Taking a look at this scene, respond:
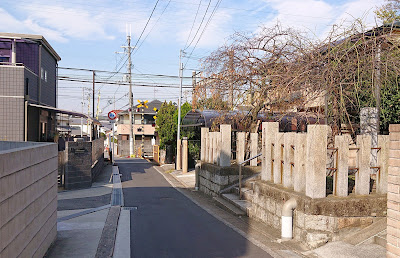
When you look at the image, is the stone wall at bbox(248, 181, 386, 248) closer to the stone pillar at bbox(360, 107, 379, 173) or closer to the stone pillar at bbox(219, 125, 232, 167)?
the stone pillar at bbox(360, 107, 379, 173)

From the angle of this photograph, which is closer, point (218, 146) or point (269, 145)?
point (269, 145)

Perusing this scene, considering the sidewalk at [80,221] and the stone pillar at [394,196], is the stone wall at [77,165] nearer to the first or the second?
the sidewalk at [80,221]

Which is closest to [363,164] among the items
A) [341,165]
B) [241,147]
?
[341,165]

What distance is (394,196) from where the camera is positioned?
516 centimetres

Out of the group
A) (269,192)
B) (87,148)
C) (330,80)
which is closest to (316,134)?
(330,80)

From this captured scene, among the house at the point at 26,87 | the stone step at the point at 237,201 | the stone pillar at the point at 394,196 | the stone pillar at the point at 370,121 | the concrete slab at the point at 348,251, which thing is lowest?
the stone step at the point at 237,201

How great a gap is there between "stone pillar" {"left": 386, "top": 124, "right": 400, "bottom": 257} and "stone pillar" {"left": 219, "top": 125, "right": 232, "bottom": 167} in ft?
29.4

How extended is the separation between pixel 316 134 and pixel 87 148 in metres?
11.5

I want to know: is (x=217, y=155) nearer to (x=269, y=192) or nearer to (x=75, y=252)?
(x=269, y=192)

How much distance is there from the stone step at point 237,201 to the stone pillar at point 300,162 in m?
2.87

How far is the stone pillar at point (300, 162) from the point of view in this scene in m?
8.30

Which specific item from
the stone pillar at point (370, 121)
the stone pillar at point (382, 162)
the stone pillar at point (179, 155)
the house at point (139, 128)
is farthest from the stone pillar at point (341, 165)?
the house at point (139, 128)

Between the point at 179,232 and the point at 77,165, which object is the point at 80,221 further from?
the point at 77,165

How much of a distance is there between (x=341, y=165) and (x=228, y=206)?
4.98 metres
